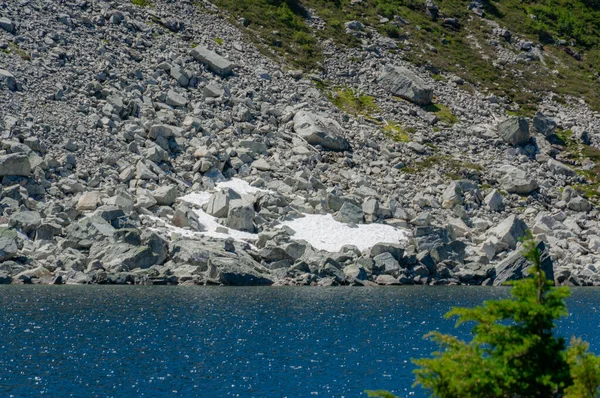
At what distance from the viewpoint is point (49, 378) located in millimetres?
28656

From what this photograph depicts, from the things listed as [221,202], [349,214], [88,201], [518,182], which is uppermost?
[518,182]

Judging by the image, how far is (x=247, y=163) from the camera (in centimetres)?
8419

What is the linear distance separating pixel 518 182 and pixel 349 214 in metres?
28.9

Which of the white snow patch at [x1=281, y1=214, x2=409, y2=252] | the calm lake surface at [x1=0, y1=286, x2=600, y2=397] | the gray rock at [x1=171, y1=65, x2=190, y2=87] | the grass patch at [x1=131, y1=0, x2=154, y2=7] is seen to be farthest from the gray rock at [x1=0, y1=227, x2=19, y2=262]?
the grass patch at [x1=131, y1=0, x2=154, y2=7]

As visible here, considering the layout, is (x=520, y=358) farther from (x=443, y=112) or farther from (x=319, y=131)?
(x=443, y=112)

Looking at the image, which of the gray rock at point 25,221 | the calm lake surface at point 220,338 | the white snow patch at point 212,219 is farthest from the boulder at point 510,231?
the gray rock at point 25,221

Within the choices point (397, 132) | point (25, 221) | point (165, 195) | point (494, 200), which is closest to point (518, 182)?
point (494, 200)

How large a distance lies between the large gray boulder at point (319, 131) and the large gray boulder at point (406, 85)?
21422mm

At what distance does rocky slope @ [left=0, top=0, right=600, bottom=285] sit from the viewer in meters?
65.3

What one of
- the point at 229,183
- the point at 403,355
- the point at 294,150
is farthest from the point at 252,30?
the point at 403,355

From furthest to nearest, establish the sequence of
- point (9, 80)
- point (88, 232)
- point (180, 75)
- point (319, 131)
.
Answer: point (180, 75) → point (319, 131) → point (9, 80) → point (88, 232)

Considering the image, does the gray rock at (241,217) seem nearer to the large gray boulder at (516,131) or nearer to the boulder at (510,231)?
the boulder at (510,231)

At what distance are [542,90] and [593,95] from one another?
29.4 feet

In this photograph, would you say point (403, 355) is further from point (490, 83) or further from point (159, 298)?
point (490, 83)
